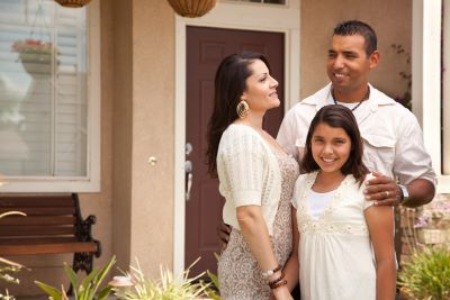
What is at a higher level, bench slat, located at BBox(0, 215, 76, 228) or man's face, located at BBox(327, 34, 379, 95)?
man's face, located at BBox(327, 34, 379, 95)

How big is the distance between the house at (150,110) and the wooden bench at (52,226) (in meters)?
0.14

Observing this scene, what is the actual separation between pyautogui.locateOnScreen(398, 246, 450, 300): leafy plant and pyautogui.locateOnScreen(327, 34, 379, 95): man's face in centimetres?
229

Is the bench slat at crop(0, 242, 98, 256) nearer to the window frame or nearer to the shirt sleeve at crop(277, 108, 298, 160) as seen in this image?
the window frame

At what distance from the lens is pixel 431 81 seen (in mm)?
4609

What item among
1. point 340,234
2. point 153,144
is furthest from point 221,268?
point 153,144

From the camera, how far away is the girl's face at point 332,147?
2.55 meters

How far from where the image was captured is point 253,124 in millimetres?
2598

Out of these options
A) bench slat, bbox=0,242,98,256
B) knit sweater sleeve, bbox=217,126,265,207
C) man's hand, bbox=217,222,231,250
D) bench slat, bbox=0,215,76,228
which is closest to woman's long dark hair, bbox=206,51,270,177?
knit sweater sleeve, bbox=217,126,265,207

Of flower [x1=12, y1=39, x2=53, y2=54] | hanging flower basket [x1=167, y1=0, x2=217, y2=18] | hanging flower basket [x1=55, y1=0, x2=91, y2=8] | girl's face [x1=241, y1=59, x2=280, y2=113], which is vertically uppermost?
hanging flower basket [x1=55, y1=0, x2=91, y2=8]

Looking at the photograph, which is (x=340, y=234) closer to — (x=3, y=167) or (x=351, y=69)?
(x=351, y=69)

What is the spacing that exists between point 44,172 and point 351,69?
14.1ft

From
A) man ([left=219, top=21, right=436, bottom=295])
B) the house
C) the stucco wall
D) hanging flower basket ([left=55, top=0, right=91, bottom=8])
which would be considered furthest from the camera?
the stucco wall

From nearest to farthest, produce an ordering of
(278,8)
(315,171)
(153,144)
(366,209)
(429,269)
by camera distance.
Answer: (366,209)
(315,171)
(429,269)
(153,144)
(278,8)

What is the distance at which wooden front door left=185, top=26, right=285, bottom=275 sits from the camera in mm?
6648
